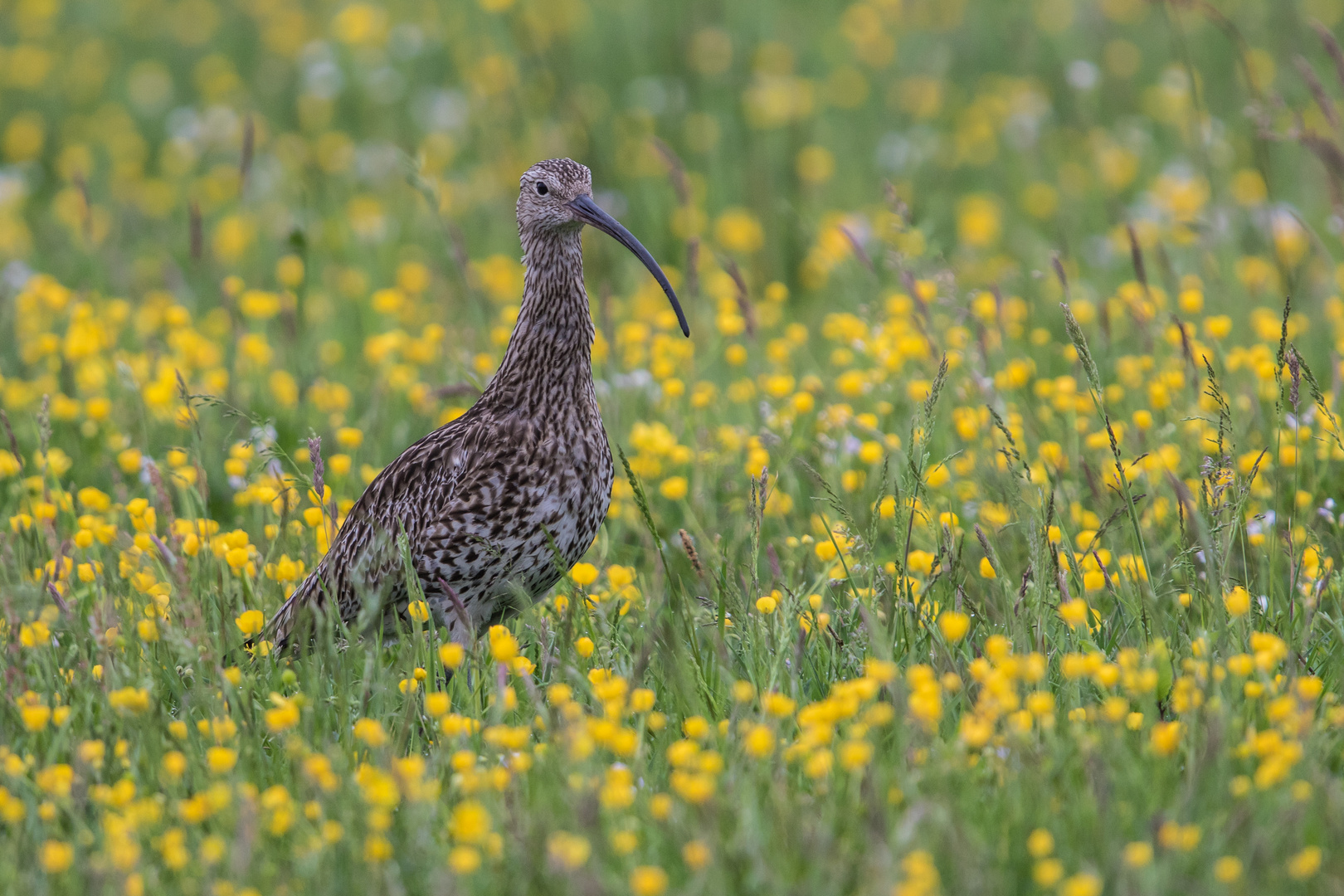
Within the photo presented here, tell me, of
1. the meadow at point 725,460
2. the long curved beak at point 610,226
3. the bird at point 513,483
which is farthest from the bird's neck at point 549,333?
the meadow at point 725,460

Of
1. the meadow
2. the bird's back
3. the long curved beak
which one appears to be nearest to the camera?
the meadow

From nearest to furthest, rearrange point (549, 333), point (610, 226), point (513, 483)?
point (513, 483)
point (610, 226)
point (549, 333)

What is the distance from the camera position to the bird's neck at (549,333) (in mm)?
4754

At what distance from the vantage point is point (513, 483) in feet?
14.8

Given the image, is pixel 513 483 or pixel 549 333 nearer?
pixel 513 483

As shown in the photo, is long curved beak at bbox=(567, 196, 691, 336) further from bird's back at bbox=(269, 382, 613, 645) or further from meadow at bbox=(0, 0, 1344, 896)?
meadow at bbox=(0, 0, 1344, 896)

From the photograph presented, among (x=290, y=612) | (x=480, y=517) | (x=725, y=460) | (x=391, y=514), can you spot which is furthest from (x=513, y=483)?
(x=725, y=460)

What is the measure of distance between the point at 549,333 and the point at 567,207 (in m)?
0.40

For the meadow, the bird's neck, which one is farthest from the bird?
the meadow

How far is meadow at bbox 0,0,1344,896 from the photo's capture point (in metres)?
3.20

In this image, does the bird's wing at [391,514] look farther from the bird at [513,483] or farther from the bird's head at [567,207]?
the bird's head at [567,207]

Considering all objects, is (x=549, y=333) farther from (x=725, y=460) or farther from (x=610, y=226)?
(x=725, y=460)

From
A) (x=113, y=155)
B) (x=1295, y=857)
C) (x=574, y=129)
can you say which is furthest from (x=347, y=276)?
(x=1295, y=857)

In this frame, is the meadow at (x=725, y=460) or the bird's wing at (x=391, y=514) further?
the bird's wing at (x=391, y=514)
